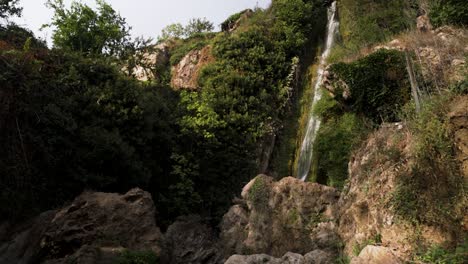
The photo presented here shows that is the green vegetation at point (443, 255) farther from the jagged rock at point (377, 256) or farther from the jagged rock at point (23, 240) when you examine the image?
the jagged rock at point (23, 240)

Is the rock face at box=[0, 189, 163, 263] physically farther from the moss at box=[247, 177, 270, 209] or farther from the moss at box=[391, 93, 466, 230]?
the moss at box=[391, 93, 466, 230]

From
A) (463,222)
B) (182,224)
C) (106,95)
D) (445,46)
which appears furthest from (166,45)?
(463,222)

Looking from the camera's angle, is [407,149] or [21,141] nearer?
[407,149]

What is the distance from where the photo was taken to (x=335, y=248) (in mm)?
10258

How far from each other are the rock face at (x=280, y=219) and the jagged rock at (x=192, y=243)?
502 millimetres

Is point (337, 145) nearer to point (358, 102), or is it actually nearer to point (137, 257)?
point (358, 102)

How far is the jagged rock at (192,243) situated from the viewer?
11.7 meters

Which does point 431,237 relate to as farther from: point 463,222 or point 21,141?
point 21,141

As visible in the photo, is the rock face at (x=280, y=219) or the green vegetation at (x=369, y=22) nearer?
the rock face at (x=280, y=219)

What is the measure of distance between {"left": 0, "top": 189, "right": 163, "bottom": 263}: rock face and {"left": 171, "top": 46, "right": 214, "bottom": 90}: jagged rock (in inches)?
471

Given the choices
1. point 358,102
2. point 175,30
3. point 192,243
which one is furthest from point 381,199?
point 175,30

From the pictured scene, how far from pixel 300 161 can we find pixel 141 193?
8.19m

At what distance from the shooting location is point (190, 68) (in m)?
24.6

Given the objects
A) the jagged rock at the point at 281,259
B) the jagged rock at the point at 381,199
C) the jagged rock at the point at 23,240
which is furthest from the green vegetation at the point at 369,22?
the jagged rock at the point at 23,240
